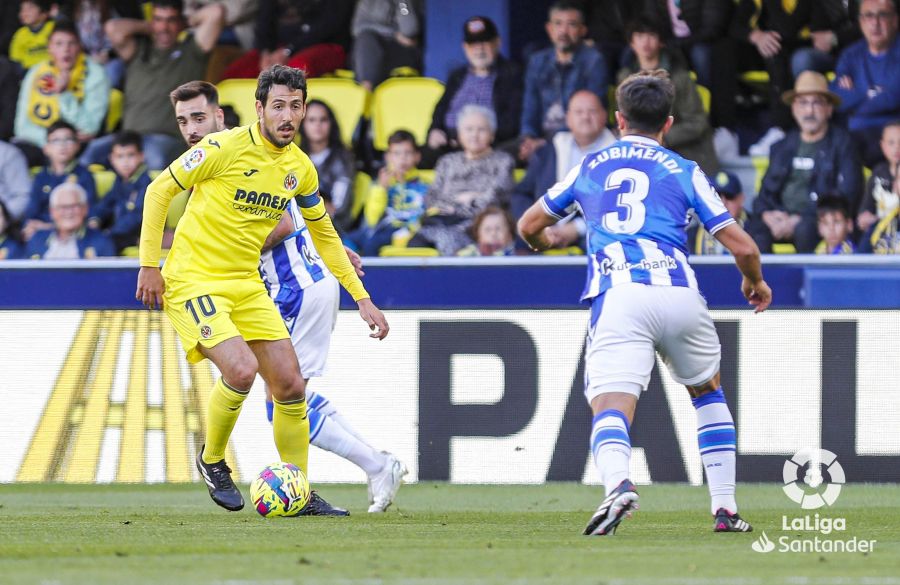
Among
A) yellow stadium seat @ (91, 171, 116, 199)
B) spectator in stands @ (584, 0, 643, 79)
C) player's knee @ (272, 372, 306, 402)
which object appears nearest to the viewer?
player's knee @ (272, 372, 306, 402)

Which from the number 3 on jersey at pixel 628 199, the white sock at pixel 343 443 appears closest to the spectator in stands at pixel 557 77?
the white sock at pixel 343 443

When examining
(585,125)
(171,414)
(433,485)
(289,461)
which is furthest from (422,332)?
(585,125)

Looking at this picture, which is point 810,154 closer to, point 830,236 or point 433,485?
point 830,236

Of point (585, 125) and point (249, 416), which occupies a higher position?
point (585, 125)

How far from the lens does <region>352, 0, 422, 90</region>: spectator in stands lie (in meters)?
13.7

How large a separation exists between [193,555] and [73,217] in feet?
26.1

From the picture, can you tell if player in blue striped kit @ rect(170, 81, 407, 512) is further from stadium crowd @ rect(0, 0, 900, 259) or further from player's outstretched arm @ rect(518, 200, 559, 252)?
stadium crowd @ rect(0, 0, 900, 259)

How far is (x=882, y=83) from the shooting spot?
40.9 feet

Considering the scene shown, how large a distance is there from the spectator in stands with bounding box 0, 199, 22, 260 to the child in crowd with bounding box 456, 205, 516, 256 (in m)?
3.91

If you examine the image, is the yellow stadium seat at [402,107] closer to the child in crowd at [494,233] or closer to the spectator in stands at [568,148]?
the spectator in stands at [568,148]

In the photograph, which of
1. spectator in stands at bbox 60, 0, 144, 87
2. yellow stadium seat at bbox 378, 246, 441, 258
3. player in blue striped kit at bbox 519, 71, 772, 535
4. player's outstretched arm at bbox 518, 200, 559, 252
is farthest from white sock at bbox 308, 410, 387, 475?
spectator in stands at bbox 60, 0, 144, 87

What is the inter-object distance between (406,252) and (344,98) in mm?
1927

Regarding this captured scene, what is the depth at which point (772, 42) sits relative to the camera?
1289 cm

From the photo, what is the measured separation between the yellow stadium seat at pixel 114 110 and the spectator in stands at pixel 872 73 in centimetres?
629
